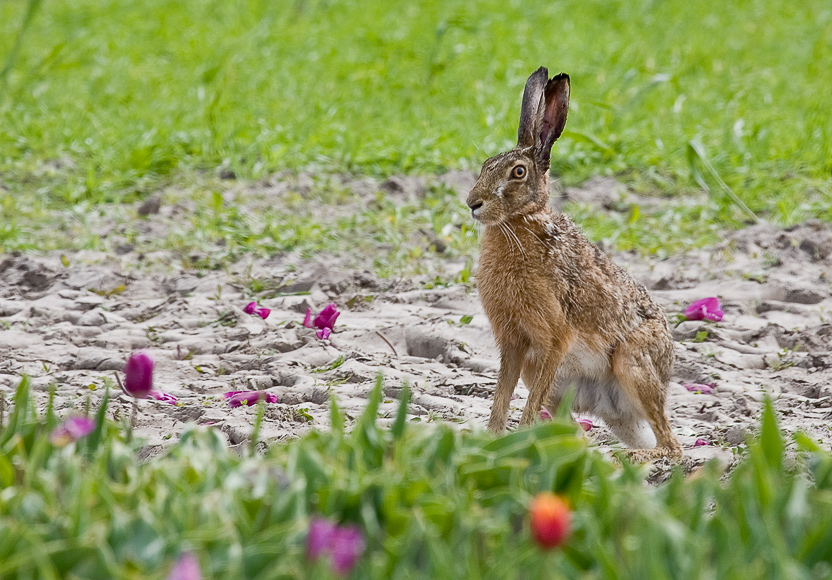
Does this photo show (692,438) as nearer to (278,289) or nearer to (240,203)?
(278,289)

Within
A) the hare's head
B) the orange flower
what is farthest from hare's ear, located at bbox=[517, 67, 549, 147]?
the orange flower

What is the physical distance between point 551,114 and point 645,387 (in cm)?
106

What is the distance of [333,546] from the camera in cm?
182

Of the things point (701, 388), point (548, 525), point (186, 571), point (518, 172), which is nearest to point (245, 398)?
point (518, 172)

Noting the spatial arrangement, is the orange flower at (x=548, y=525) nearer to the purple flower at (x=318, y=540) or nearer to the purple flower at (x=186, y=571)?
the purple flower at (x=318, y=540)

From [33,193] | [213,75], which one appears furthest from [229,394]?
[213,75]

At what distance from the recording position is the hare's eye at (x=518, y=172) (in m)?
3.71

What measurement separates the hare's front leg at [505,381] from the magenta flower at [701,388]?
97 centimetres

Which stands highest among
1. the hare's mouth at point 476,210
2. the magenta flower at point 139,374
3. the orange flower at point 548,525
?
the hare's mouth at point 476,210

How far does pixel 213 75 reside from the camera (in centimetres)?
831

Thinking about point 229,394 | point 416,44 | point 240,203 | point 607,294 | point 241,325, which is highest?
point 416,44

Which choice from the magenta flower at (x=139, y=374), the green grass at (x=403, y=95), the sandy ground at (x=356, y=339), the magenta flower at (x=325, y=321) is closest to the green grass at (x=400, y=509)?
the magenta flower at (x=139, y=374)

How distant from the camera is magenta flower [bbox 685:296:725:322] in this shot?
5.05 meters

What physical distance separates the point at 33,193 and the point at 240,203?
1365 millimetres
